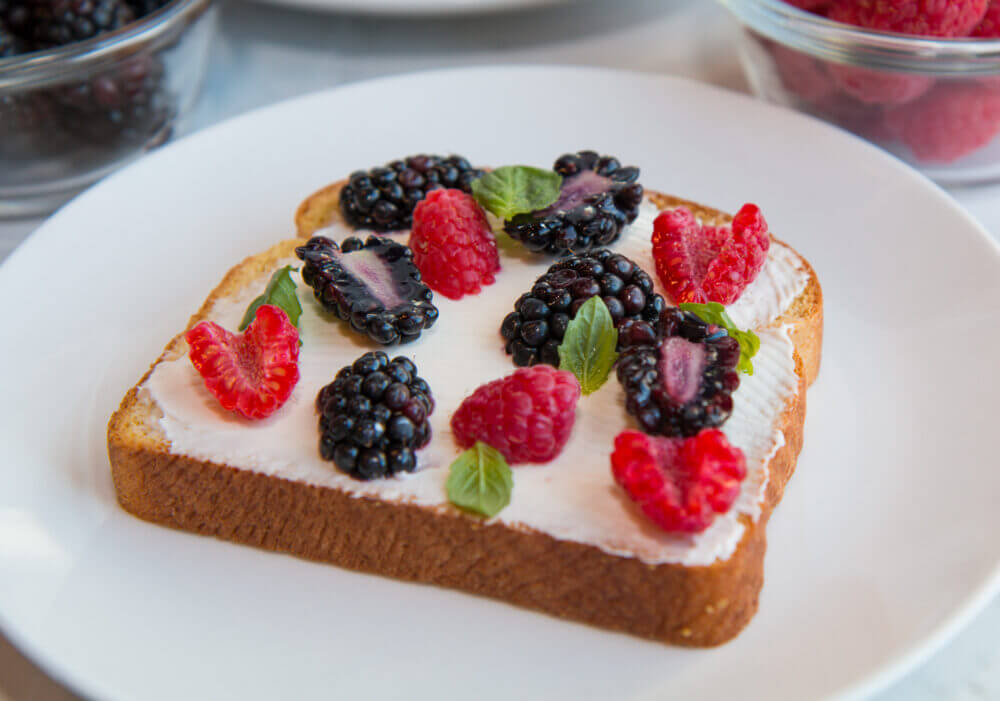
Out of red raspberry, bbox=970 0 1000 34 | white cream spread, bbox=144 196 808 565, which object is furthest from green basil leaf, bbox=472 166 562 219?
red raspberry, bbox=970 0 1000 34

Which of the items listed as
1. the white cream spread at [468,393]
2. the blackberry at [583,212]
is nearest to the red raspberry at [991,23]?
the white cream spread at [468,393]

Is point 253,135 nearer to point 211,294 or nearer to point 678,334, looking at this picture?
point 211,294

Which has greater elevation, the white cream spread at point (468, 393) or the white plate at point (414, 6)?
the white plate at point (414, 6)

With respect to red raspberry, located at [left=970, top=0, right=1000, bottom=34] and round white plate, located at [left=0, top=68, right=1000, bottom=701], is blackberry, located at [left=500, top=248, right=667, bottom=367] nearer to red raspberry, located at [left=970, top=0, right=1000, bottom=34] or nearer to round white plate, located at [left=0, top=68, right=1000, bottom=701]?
round white plate, located at [left=0, top=68, right=1000, bottom=701]

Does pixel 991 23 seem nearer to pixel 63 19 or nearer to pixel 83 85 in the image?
pixel 83 85

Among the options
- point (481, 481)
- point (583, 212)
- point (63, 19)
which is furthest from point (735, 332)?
point (63, 19)

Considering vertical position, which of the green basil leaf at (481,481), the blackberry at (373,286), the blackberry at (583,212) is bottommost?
the green basil leaf at (481,481)

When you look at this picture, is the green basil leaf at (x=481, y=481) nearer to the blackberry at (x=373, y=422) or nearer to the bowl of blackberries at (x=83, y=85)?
the blackberry at (x=373, y=422)
